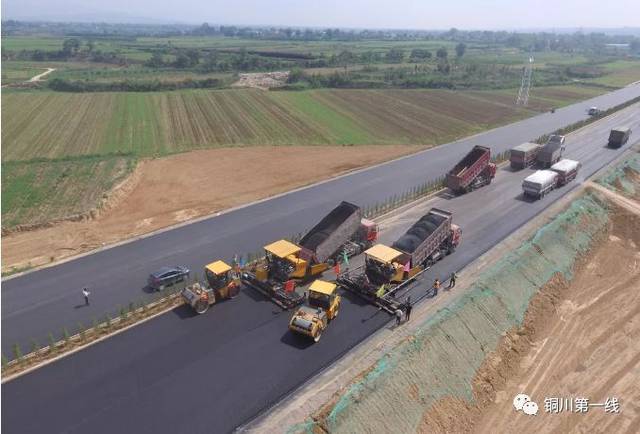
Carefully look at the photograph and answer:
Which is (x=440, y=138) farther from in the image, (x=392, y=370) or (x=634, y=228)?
(x=392, y=370)

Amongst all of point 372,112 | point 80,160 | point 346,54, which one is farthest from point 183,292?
point 346,54

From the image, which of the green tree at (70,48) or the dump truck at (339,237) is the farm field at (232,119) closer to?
the dump truck at (339,237)

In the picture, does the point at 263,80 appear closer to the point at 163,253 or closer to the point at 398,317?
the point at 163,253

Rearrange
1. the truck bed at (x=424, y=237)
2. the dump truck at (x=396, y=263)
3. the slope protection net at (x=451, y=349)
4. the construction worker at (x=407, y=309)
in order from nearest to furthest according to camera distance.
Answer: the slope protection net at (x=451, y=349) < the construction worker at (x=407, y=309) < the dump truck at (x=396, y=263) < the truck bed at (x=424, y=237)

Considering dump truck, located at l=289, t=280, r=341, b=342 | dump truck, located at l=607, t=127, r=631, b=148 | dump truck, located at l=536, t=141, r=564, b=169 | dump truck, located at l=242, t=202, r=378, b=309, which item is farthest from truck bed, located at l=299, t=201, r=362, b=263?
dump truck, located at l=607, t=127, r=631, b=148

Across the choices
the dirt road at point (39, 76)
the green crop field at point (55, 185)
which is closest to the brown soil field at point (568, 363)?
the green crop field at point (55, 185)

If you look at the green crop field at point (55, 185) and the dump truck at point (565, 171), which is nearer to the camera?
the green crop field at point (55, 185)
